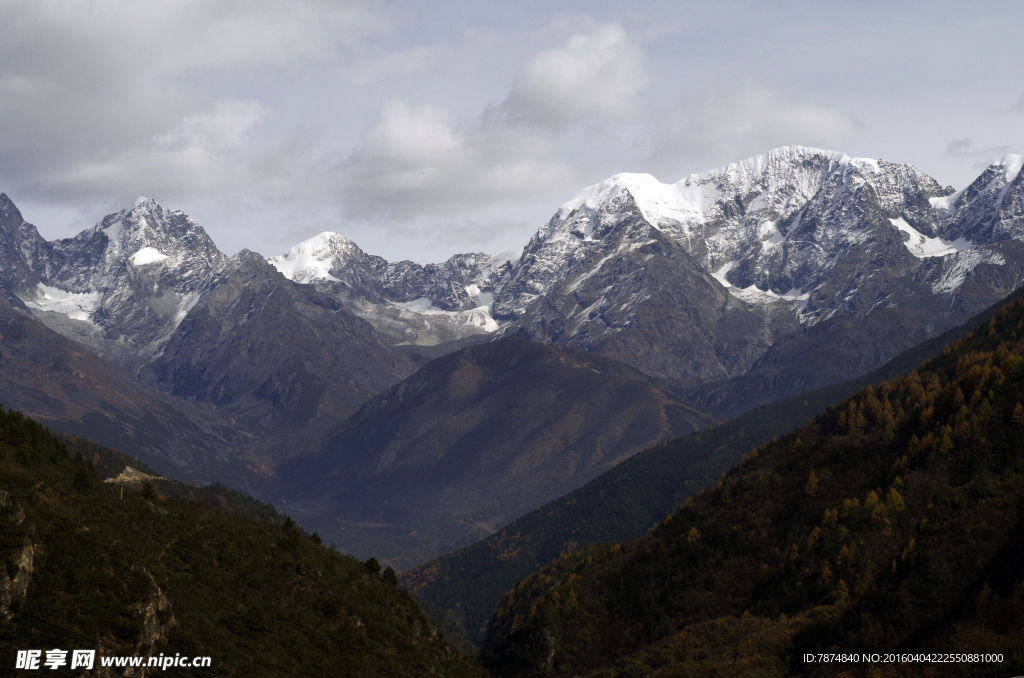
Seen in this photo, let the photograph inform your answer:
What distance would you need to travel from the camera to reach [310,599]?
515ft

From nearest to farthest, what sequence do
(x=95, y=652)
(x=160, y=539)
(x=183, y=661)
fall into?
(x=95, y=652) < (x=183, y=661) < (x=160, y=539)

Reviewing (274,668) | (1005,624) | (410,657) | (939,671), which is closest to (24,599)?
(274,668)

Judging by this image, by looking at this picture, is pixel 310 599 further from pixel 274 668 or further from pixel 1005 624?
pixel 1005 624

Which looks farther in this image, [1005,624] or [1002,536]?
[1002,536]

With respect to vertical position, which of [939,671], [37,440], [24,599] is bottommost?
[939,671]

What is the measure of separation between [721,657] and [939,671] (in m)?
71.5

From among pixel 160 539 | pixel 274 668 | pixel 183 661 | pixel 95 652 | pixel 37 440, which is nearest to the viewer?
pixel 95 652

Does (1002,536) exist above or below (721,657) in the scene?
above

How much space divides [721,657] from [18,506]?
127 metres

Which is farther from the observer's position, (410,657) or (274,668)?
(410,657)

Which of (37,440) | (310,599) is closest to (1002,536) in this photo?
(310,599)

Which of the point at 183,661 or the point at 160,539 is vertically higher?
the point at 160,539

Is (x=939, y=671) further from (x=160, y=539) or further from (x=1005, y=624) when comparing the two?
(x=160, y=539)

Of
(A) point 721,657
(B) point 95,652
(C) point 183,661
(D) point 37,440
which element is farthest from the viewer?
(A) point 721,657
